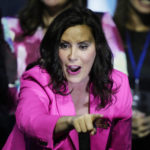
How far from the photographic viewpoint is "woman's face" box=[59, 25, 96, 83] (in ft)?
2.66

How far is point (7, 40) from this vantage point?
1.24 metres

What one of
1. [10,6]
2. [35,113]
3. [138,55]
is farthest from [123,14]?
[35,113]

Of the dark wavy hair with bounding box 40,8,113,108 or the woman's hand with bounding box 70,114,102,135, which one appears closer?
the woman's hand with bounding box 70,114,102,135

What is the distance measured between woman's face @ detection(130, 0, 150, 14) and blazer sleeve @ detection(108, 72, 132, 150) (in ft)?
1.67

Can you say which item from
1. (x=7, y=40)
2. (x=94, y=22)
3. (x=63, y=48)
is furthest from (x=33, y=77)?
(x=7, y=40)

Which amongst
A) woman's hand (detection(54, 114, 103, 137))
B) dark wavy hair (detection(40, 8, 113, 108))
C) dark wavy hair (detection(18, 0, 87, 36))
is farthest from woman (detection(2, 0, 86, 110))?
woman's hand (detection(54, 114, 103, 137))

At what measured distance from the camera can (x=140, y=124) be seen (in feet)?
3.72

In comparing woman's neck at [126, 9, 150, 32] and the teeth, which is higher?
the teeth

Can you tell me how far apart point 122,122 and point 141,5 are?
23.5 inches

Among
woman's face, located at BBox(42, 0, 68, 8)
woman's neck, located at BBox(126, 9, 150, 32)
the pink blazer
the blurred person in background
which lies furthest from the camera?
woman's neck, located at BBox(126, 9, 150, 32)

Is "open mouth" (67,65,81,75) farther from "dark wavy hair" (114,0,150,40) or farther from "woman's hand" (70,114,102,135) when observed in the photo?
"dark wavy hair" (114,0,150,40)

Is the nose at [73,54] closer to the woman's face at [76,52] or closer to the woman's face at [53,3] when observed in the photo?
the woman's face at [76,52]

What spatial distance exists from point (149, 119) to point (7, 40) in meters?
0.61

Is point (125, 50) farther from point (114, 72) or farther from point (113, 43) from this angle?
point (114, 72)
